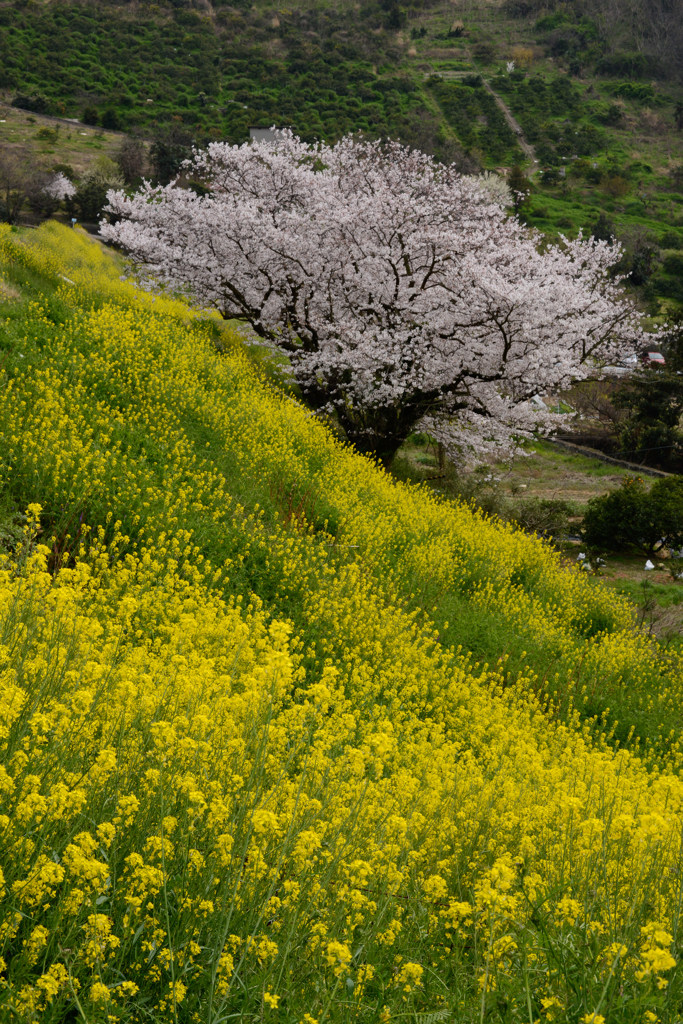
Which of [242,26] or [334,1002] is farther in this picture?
[242,26]

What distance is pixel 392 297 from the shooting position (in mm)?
14836

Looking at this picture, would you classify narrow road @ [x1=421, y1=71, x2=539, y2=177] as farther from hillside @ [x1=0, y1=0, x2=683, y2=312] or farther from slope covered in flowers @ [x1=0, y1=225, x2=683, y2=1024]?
slope covered in flowers @ [x1=0, y1=225, x2=683, y2=1024]

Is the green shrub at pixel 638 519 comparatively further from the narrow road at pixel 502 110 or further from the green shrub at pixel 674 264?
the narrow road at pixel 502 110

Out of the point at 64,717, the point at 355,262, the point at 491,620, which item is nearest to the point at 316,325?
the point at 355,262

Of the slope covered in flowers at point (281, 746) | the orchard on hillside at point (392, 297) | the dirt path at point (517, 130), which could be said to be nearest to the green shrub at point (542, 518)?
the orchard on hillside at point (392, 297)

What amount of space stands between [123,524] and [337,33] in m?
109

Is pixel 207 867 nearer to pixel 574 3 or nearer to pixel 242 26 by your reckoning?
pixel 242 26

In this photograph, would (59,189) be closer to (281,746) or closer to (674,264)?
(674,264)

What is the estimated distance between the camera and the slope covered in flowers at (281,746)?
212 centimetres

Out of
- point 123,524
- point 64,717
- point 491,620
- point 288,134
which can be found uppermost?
point 288,134

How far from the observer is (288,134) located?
19.7m

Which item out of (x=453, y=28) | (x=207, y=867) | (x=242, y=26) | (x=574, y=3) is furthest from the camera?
(x=574, y=3)

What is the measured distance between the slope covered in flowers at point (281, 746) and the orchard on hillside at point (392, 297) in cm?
432

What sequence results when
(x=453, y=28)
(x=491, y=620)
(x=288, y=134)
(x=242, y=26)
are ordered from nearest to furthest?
(x=491, y=620), (x=288, y=134), (x=242, y=26), (x=453, y=28)
